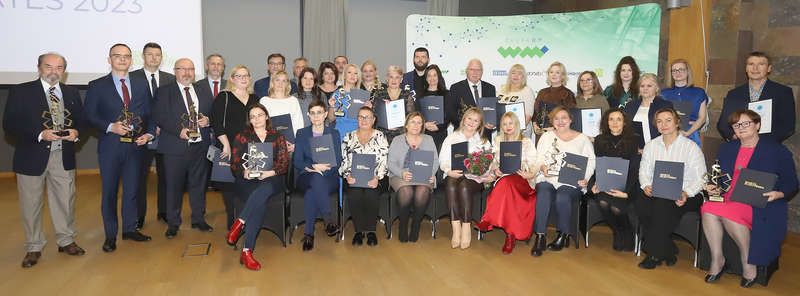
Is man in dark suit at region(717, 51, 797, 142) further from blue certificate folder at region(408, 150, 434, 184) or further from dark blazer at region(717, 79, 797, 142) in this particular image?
blue certificate folder at region(408, 150, 434, 184)

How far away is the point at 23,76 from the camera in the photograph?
588 cm

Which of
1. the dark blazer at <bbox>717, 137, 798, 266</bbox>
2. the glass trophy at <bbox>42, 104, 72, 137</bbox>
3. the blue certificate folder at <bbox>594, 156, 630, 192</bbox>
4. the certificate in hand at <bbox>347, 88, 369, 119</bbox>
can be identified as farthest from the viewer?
the certificate in hand at <bbox>347, 88, 369, 119</bbox>

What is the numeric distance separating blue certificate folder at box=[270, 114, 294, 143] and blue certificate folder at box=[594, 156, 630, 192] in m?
2.68

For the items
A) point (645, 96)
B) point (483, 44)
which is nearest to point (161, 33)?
point (483, 44)

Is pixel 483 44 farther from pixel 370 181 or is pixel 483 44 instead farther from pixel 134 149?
pixel 134 149

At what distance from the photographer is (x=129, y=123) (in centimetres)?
437

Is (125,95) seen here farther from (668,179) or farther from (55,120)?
(668,179)

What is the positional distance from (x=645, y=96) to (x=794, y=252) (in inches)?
72.2

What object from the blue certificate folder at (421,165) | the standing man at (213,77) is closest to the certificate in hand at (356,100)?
the blue certificate folder at (421,165)

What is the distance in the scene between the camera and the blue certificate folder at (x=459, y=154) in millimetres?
4789

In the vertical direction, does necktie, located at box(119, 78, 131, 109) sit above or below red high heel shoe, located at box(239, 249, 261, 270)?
above

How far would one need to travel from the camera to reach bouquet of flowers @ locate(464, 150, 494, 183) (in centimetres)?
477

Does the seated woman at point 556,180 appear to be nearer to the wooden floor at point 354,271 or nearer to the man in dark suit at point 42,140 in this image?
the wooden floor at point 354,271

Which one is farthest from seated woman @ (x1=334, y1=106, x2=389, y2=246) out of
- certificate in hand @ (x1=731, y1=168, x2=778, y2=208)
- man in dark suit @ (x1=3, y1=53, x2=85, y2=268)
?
certificate in hand @ (x1=731, y1=168, x2=778, y2=208)
